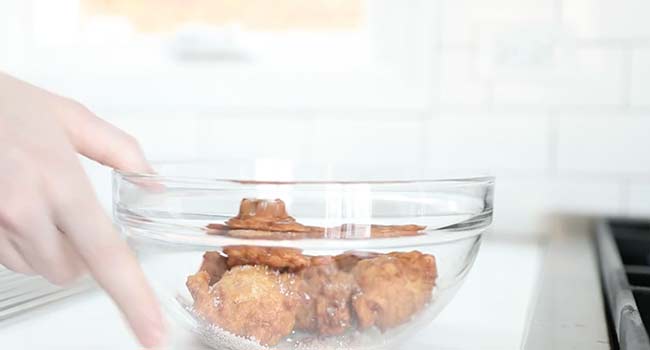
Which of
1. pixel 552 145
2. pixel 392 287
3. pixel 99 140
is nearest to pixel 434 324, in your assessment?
pixel 392 287

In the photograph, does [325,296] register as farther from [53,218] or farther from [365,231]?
[53,218]

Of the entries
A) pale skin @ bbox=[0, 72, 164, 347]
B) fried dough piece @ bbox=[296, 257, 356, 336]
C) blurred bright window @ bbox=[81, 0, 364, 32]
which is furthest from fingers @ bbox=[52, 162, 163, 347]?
blurred bright window @ bbox=[81, 0, 364, 32]

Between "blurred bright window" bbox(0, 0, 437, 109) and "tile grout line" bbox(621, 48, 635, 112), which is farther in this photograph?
"blurred bright window" bbox(0, 0, 437, 109)

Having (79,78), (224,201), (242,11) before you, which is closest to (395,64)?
(242,11)

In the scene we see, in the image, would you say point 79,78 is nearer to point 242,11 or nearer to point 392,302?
point 242,11

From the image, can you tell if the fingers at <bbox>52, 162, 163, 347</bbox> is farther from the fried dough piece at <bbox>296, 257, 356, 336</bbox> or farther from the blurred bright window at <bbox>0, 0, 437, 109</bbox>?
the blurred bright window at <bbox>0, 0, 437, 109</bbox>

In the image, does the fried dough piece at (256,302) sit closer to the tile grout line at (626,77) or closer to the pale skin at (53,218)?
the pale skin at (53,218)

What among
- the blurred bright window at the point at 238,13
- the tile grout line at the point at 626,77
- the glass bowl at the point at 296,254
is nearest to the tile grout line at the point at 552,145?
the tile grout line at the point at 626,77
